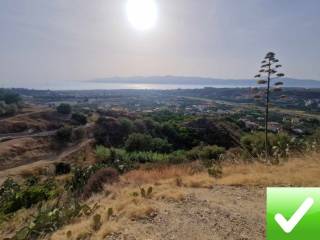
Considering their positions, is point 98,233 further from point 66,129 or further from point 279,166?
point 66,129

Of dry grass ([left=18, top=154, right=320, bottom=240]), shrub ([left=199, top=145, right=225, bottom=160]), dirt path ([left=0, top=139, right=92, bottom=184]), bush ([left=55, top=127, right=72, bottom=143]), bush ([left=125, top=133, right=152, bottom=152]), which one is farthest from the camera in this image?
bush ([left=55, top=127, right=72, bottom=143])

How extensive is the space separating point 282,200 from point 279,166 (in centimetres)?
700

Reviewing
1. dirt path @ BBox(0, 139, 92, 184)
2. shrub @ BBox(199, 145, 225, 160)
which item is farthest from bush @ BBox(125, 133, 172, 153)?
shrub @ BBox(199, 145, 225, 160)

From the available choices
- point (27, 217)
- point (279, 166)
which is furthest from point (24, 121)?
point (279, 166)

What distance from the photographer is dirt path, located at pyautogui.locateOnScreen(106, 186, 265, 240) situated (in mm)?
5316

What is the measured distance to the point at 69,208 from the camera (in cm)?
782

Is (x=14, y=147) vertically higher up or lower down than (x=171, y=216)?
lower down

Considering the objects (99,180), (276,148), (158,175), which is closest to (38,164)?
(99,180)

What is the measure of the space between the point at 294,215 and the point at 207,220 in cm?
396

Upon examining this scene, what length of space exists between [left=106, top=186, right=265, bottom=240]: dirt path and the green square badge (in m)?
3.22

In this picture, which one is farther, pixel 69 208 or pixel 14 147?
pixel 14 147

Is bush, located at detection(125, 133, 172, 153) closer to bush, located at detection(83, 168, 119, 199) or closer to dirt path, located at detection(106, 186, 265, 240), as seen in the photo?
bush, located at detection(83, 168, 119, 199)

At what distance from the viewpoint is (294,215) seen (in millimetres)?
2072

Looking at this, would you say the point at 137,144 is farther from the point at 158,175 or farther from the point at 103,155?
the point at 158,175
